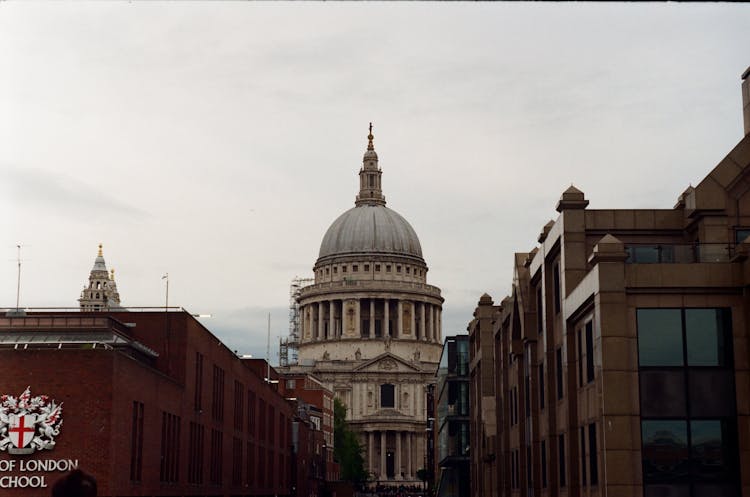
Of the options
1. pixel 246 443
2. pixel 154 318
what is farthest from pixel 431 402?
pixel 154 318

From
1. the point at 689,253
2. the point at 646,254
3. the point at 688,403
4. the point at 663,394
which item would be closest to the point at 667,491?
the point at 688,403

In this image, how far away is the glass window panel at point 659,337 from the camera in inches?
1384

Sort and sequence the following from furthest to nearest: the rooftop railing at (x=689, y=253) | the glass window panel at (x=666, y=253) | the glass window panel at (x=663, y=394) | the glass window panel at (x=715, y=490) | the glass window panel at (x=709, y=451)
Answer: the glass window panel at (x=666, y=253)
the rooftop railing at (x=689, y=253)
the glass window panel at (x=663, y=394)
the glass window panel at (x=709, y=451)
the glass window panel at (x=715, y=490)

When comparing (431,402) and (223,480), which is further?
(431,402)

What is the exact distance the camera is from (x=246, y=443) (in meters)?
82.0

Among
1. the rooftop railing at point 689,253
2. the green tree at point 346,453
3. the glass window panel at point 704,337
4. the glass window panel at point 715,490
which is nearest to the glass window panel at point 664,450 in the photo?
the glass window panel at point 715,490

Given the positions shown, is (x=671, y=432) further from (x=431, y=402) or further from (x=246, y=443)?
(x=431, y=402)

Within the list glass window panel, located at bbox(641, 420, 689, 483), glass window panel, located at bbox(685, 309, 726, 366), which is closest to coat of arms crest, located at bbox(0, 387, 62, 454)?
glass window panel, located at bbox(641, 420, 689, 483)

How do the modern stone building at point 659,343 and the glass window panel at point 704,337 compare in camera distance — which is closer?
the modern stone building at point 659,343

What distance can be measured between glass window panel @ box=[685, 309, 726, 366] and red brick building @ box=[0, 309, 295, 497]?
21.3 metres

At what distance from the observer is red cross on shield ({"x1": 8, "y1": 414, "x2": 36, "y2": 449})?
42.5 metres

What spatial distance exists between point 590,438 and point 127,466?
18.6 m

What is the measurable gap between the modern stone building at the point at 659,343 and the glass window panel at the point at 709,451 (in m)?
0.03

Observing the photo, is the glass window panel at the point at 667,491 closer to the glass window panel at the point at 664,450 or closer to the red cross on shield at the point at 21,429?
the glass window panel at the point at 664,450
